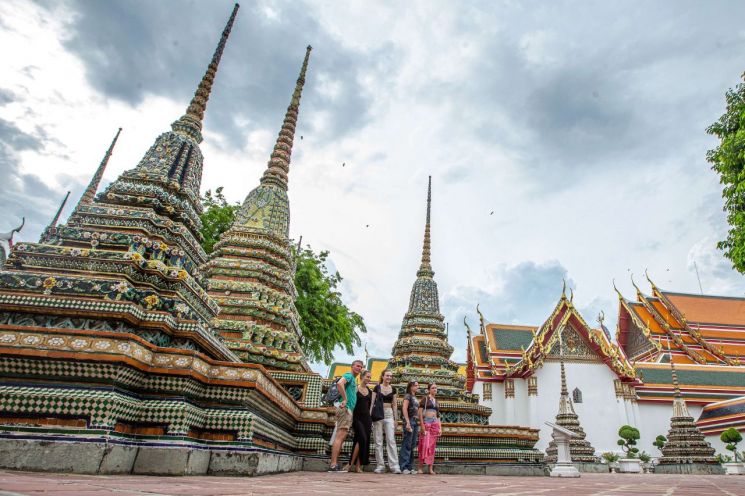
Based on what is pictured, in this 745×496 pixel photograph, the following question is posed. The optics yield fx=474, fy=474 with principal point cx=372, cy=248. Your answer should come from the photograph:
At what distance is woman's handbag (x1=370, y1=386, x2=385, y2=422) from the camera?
21.8ft

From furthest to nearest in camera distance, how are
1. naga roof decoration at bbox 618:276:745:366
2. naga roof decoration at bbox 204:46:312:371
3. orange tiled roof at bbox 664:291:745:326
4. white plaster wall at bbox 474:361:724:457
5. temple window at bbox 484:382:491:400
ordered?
orange tiled roof at bbox 664:291:745:326 → naga roof decoration at bbox 618:276:745:366 → temple window at bbox 484:382:491:400 → white plaster wall at bbox 474:361:724:457 → naga roof decoration at bbox 204:46:312:371

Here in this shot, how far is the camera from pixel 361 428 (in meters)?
6.28

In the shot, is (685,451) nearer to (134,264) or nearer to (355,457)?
(355,457)

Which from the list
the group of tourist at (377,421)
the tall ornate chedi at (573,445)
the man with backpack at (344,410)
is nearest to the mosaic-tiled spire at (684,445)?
the tall ornate chedi at (573,445)

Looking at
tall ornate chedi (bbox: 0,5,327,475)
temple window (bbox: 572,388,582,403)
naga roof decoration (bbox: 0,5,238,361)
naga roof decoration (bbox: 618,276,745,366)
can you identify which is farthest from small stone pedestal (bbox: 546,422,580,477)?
naga roof decoration (bbox: 618,276,745,366)

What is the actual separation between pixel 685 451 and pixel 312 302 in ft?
45.9

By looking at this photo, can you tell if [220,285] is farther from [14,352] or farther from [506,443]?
[506,443]

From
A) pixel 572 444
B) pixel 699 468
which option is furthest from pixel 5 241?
pixel 699 468

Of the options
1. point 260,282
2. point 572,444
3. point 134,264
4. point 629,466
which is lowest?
point 629,466

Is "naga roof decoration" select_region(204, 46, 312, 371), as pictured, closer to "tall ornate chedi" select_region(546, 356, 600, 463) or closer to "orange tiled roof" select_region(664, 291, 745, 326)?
"tall ornate chedi" select_region(546, 356, 600, 463)

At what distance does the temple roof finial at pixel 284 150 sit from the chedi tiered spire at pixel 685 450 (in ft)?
53.0

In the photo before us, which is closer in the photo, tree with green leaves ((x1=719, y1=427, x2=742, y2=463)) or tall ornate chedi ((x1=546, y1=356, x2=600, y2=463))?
tall ornate chedi ((x1=546, y1=356, x2=600, y2=463))

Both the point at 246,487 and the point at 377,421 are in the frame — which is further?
the point at 377,421

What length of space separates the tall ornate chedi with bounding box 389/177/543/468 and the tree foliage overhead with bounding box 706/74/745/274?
17.2ft
